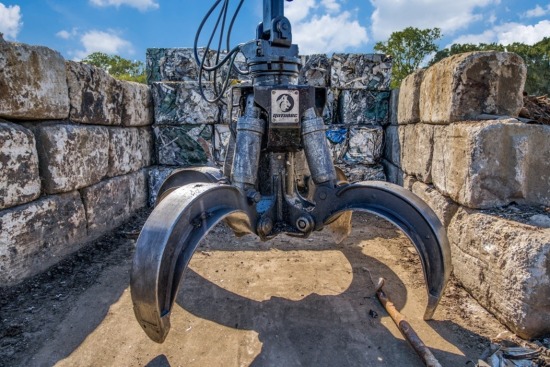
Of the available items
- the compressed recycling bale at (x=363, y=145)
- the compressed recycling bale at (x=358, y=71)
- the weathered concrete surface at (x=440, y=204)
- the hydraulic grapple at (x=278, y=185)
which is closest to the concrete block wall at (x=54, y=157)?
the hydraulic grapple at (x=278, y=185)

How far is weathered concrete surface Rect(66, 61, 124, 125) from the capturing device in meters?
3.07

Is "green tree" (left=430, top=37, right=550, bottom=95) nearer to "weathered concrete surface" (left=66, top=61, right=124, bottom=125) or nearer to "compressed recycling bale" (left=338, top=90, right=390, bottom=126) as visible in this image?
"compressed recycling bale" (left=338, top=90, right=390, bottom=126)

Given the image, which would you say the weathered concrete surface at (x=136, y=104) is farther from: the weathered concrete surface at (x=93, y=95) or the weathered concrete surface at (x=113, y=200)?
the weathered concrete surface at (x=113, y=200)

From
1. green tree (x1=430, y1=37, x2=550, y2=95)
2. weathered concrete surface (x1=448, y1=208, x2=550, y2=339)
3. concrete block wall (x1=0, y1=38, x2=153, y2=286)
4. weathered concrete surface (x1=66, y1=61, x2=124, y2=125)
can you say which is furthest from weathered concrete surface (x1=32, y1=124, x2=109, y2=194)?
green tree (x1=430, y1=37, x2=550, y2=95)

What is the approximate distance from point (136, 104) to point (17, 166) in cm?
193

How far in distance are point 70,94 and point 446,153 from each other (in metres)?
2.99

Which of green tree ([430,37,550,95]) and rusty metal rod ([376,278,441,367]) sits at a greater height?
green tree ([430,37,550,95])

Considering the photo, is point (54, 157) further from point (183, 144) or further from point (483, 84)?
point (483, 84)

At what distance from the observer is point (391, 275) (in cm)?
277

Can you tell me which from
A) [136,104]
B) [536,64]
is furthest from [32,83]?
[536,64]

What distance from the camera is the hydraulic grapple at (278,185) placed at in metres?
1.76

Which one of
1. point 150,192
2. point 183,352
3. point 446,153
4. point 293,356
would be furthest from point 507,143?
point 150,192

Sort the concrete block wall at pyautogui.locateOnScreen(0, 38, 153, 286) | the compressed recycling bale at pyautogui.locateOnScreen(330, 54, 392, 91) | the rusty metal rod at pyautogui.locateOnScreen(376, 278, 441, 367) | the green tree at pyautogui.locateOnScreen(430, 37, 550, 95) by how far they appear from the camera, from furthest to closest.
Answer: the green tree at pyautogui.locateOnScreen(430, 37, 550, 95) → the compressed recycling bale at pyautogui.locateOnScreen(330, 54, 392, 91) → the concrete block wall at pyautogui.locateOnScreen(0, 38, 153, 286) → the rusty metal rod at pyautogui.locateOnScreen(376, 278, 441, 367)

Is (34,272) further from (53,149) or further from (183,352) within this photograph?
(183,352)
